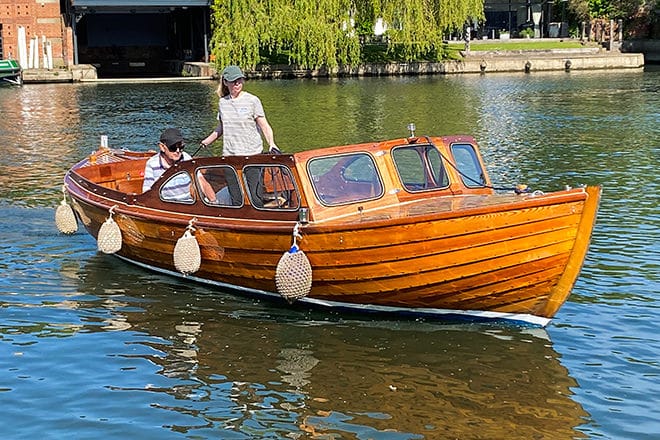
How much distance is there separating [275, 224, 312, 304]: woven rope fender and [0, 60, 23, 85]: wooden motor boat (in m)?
48.4

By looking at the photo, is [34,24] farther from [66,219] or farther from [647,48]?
[66,219]

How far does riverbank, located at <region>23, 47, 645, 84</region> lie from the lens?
58.5 meters

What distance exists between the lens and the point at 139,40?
74.2 m

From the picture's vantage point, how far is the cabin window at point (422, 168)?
40.7ft

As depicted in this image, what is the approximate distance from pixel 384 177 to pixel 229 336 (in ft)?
8.56

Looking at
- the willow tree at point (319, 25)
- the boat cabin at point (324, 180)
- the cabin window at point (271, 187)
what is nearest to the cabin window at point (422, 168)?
the boat cabin at point (324, 180)

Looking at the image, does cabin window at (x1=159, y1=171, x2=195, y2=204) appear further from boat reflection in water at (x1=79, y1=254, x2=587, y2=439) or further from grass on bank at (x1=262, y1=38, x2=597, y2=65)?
grass on bank at (x1=262, y1=38, x2=597, y2=65)

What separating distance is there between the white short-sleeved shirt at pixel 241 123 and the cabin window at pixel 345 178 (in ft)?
4.50

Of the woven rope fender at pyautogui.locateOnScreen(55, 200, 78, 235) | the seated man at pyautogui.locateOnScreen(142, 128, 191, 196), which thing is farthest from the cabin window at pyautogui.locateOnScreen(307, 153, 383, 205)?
the woven rope fender at pyautogui.locateOnScreen(55, 200, 78, 235)

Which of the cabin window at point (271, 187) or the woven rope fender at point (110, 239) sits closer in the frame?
the cabin window at point (271, 187)

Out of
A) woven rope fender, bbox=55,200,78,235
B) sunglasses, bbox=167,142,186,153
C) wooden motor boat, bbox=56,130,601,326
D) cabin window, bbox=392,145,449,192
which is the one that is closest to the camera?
wooden motor boat, bbox=56,130,601,326

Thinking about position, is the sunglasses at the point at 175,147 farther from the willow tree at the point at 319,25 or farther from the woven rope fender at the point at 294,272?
the willow tree at the point at 319,25

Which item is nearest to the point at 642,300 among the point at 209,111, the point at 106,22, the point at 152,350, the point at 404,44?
the point at 152,350

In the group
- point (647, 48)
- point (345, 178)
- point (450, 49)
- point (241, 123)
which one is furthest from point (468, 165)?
point (647, 48)
